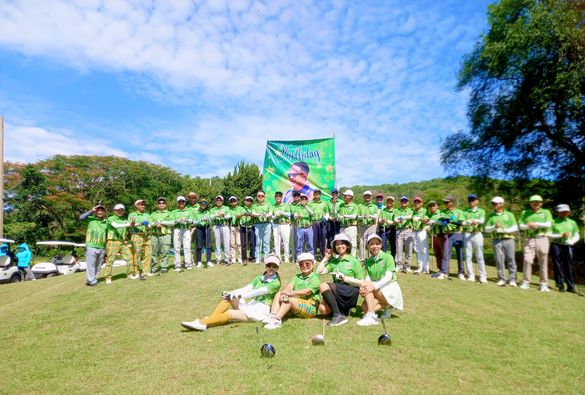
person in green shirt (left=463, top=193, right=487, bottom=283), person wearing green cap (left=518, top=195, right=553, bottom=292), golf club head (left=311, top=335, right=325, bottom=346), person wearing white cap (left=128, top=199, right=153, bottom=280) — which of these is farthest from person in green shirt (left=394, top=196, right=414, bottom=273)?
person wearing white cap (left=128, top=199, right=153, bottom=280)

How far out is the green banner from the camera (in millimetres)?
14258

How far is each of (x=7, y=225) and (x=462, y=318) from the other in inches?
1619

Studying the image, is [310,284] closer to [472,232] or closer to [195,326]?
[195,326]

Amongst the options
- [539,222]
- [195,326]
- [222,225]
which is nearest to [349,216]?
[222,225]

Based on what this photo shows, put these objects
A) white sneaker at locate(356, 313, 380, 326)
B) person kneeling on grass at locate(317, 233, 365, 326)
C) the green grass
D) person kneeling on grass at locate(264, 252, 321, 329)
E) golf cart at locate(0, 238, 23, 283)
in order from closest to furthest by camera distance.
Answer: the green grass, white sneaker at locate(356, 313, 380, 326), person kneeling on grass at locate(264, 252, 321, 329), person kneeling on grass at locate(317, 233, 365, 326), golf cart at locate(0, 238, 23, 283)

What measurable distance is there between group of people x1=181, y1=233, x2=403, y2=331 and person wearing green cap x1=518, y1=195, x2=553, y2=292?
5.71m

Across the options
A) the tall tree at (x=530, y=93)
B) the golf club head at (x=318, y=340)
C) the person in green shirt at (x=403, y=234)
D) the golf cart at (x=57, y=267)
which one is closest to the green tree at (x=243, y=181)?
the golf cart at (x=57, y=267)

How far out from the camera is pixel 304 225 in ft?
39.3

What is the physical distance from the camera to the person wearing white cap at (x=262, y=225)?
1206 cm

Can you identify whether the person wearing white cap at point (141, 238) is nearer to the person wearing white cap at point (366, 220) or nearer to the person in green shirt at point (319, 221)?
the person in green shirt at point (319, 221)

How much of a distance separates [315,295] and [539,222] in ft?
24.5

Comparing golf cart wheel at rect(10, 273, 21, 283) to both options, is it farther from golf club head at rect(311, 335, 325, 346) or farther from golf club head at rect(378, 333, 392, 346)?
golf club head at rect(378, 333, 392, 346)

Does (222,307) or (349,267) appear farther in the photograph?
→ (349,267)

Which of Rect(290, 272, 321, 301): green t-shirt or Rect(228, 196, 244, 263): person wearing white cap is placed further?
Rect(228, 196, 244, 263): person wearing white cap
